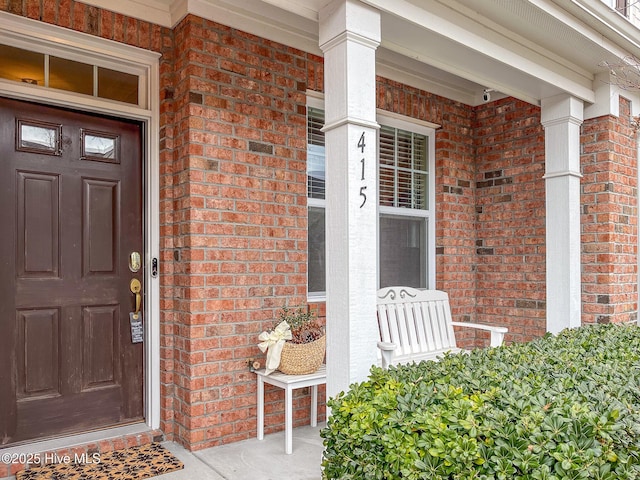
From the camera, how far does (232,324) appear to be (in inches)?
125

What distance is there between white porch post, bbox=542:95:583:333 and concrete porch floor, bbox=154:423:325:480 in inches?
77.3

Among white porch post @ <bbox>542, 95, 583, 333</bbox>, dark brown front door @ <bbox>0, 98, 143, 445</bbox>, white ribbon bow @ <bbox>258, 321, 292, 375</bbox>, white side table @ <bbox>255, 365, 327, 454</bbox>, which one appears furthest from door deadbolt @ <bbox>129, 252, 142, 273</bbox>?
white porch post @ <bbox>542, 95, 583, 333</bbox>

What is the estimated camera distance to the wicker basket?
3.10 metres

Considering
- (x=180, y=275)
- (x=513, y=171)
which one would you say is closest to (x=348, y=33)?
(x=180, y=275)

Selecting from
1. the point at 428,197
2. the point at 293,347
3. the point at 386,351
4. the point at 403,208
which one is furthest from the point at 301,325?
the point at 428,197

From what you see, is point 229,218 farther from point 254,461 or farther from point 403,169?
point 403,169

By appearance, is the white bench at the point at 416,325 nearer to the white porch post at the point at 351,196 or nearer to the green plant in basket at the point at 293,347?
the green plant in basket at the point at 293,347

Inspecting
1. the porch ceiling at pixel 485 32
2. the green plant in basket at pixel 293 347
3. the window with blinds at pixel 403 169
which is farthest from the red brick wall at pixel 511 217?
the green plant in basket at pixel 293 347

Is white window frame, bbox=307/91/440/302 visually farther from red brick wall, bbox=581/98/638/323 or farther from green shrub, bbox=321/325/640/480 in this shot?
green shrub, bbox=321/325/640/480

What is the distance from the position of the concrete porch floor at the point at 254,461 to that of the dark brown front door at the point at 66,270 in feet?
2.00

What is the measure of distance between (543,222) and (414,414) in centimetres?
337

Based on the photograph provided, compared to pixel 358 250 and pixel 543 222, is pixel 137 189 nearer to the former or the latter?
pixel 358 250

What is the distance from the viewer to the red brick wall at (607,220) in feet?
12.0

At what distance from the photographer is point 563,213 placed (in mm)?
3516
